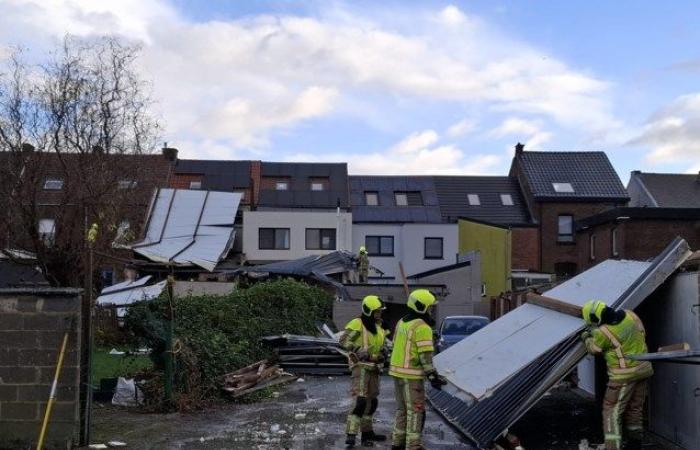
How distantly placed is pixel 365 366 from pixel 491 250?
105 feet

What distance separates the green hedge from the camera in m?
12.6

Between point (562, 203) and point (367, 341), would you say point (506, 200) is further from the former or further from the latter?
point (367, 341)

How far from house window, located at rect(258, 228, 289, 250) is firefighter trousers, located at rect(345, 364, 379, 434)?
97.6 feet

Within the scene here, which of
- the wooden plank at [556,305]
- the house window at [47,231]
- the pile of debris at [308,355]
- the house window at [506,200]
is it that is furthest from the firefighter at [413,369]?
the house window at [506,200]

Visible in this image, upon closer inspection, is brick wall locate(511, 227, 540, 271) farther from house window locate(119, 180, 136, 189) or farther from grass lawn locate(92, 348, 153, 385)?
grass lawn locate(92, 348, 153, 385)

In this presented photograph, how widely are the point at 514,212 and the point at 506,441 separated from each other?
3694 cm

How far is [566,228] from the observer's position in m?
44.1

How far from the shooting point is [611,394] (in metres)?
8.25

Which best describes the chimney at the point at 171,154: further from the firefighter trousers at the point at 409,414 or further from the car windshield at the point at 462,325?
the firefighter trousers at the point at 409,414

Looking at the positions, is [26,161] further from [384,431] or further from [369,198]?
[369,198]

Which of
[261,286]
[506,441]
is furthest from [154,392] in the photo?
[261,286]

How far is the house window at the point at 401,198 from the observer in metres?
43.6

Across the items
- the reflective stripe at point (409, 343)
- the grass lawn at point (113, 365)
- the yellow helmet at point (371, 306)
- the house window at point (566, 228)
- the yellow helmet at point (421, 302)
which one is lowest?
the grass lawn at point (113, 365)

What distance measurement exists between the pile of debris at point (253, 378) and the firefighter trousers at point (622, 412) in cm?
712
